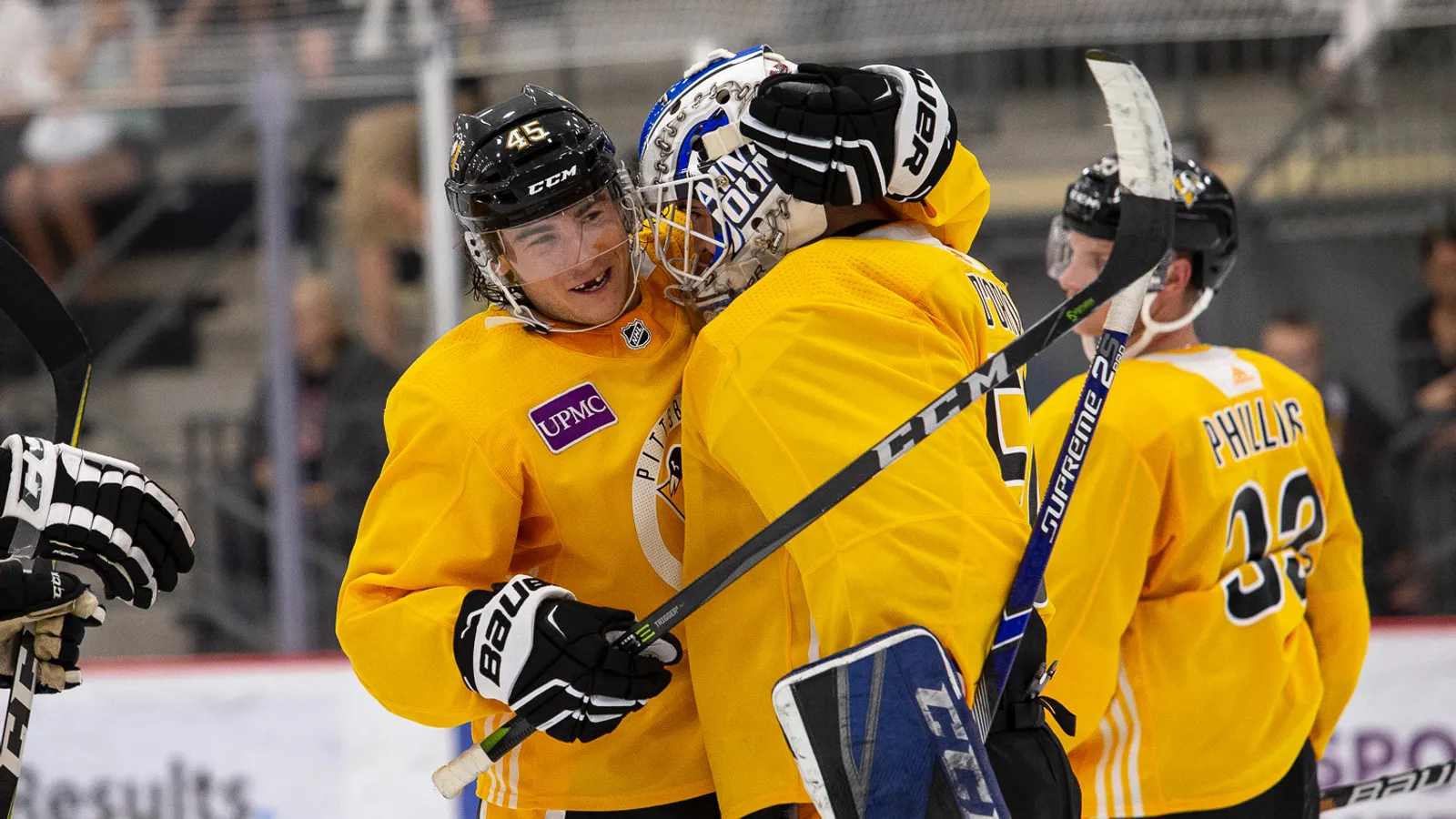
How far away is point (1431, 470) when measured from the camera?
4461 mm

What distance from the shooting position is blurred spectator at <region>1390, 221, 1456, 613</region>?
14.5 feet

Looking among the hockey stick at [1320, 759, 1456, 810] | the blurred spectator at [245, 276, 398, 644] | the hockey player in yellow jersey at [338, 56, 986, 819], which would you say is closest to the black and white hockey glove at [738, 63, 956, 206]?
the hockey player in yellow jersey at [338, 56, 986, 819]

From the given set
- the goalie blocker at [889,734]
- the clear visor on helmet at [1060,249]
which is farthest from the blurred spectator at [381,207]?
the goalie blocker at [889,734]

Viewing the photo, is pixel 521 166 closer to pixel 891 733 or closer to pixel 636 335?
pixel 636 335

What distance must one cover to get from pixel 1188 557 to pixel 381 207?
3242 millimetres

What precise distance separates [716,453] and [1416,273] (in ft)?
12.4

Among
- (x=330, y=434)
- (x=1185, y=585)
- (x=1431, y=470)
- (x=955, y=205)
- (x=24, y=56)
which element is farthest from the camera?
(x=24, y=56)

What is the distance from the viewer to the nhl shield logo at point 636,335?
5.85 ft

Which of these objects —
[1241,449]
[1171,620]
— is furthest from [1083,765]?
[1241,449]

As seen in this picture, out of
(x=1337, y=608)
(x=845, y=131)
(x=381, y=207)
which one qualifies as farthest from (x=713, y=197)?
(x=381, y=207)

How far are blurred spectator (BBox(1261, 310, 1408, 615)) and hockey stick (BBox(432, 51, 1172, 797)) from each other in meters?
3.09

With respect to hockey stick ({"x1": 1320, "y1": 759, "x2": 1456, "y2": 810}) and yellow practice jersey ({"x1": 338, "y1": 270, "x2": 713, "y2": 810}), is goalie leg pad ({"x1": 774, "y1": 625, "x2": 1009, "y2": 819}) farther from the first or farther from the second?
hockey stick ({"x1": 1320, "y1": 759, "x2": 1456, "y2": 810})

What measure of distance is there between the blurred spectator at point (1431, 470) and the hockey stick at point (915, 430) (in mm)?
3215

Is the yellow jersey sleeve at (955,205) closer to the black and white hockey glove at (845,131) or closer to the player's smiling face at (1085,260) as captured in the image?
the black and white hockey glove at (845,131)
